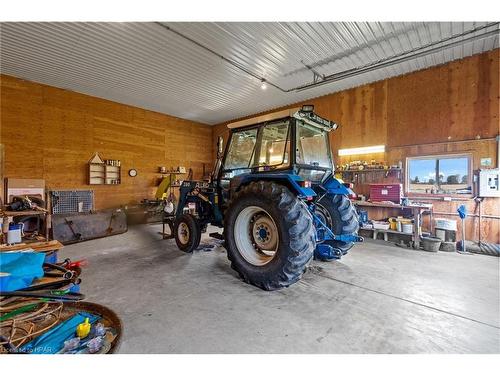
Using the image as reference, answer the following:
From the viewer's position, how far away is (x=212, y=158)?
882cm

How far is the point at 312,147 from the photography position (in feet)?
10.8

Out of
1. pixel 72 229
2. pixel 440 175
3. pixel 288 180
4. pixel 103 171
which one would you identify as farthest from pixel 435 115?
pixel 103 171

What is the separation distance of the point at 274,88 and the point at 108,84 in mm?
3921

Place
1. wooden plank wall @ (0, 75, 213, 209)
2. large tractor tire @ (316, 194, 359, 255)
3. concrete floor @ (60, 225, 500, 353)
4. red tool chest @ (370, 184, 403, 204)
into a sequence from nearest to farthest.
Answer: concrete floor @ (60, 225, 500, 353), large tractor tire @ (316, 194, 359, 255), red tool chest @ (370, 184, 403, 204), wooden plank wall @ (0, 75, 213, 209)

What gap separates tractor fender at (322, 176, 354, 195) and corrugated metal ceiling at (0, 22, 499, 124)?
2284 mm

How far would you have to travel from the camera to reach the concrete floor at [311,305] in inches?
62.9

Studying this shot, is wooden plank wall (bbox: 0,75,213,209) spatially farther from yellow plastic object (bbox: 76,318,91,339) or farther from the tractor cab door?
yellow plastic object (bbox: 76,318,91,339)

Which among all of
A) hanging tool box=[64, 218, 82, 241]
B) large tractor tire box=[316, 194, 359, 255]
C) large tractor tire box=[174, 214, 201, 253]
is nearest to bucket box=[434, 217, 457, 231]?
large tractor tire box=[316, 194, 359, 255]

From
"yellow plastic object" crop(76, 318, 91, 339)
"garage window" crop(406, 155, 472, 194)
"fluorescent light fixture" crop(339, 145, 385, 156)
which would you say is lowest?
"yellow plastic object" crop(76, 318, 91, 339)

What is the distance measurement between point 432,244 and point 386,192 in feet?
4.01

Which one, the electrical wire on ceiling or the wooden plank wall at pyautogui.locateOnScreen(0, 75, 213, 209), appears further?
the wooden plank wall at pyautogui.locateOnScreen(0, 75, 213, 209)

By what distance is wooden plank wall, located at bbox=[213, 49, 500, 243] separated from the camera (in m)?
3.92

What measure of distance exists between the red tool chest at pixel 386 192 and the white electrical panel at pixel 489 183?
117 cm
